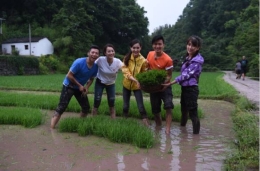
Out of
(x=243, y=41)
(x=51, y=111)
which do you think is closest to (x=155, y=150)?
(x=51, y=111)

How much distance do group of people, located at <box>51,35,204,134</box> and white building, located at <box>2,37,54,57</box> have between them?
3096cm

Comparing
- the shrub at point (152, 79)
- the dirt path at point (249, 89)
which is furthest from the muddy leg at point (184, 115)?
the dirt path at point (249, 89)

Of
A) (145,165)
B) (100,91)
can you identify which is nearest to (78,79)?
(100,91)

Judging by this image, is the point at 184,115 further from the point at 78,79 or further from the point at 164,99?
the point at 78,79

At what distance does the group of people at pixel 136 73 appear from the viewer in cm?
460

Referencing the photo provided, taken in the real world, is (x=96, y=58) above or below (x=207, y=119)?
above

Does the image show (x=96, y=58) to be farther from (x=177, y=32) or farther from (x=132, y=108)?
(x=177, y=32)

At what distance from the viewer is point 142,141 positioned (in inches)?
150

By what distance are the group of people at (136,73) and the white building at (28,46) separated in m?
31.0

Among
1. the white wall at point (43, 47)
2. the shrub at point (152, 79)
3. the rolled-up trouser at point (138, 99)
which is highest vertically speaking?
the white wall at point (43, 47)

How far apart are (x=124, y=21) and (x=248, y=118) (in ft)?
151

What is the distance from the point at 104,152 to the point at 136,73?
1.88 metres

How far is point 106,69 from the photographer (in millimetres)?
5340

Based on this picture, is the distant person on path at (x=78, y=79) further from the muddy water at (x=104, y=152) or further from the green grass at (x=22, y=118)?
the muddy water at (x=104, y=152)
